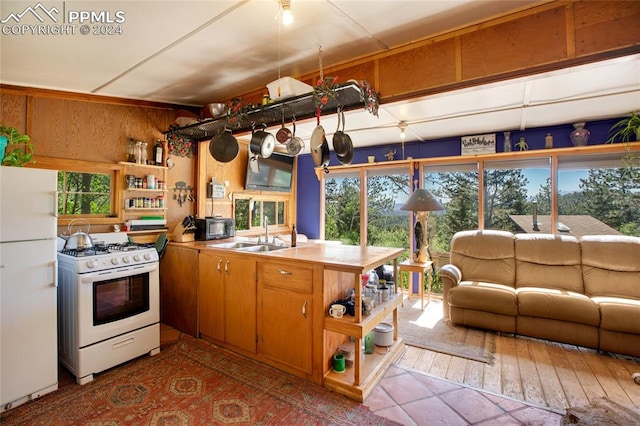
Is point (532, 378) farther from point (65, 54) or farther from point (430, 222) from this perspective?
point (65, 54)

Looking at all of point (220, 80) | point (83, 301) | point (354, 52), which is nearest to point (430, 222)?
point (354, 52)

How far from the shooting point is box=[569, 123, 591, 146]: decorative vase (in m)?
3.59

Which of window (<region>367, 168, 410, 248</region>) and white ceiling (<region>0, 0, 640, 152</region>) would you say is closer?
white ceiling (<region>0, 0, 640, 152</region>)

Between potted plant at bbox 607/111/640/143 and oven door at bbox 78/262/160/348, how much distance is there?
5237 mm

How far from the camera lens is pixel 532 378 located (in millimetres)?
2391

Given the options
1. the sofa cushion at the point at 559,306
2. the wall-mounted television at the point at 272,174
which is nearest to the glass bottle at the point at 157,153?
the wall-mounted television at the point at 272,174

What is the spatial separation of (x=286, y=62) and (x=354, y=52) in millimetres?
573

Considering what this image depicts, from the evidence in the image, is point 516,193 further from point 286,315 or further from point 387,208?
point 286,315

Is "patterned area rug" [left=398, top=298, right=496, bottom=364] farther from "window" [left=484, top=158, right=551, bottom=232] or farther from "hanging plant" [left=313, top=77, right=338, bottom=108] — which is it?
"hanging plant" [left=313, top=77, right=338, bottom=108]

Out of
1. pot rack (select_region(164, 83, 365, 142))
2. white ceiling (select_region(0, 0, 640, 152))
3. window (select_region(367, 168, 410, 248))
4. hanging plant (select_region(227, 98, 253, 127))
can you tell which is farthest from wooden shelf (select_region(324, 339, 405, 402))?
window (select_region(367, 168, 410, 248))

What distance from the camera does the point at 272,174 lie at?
5.15 m

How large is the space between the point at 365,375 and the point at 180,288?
2159mm

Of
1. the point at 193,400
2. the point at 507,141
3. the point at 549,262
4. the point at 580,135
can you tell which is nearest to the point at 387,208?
the point at 507,141

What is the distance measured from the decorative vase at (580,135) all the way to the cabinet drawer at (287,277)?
12.2 feet
